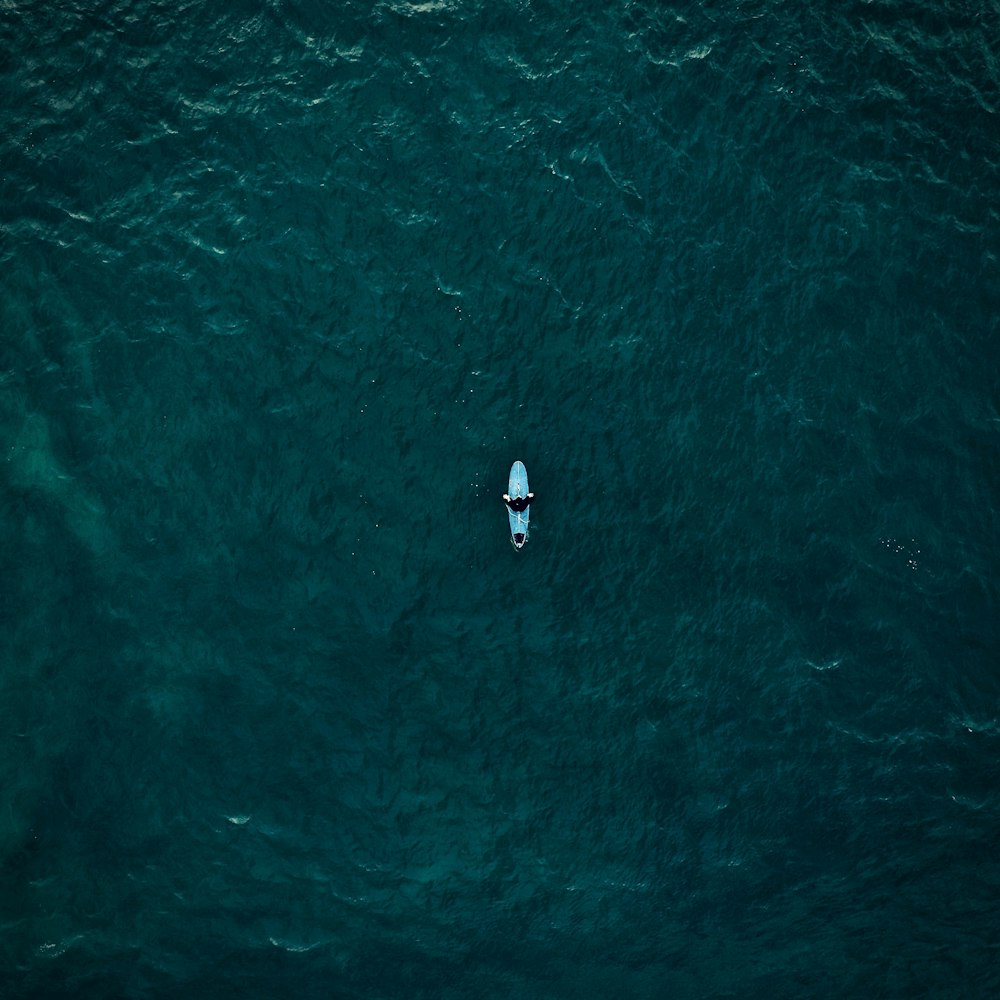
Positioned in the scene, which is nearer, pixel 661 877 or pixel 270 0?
pixel 661 877

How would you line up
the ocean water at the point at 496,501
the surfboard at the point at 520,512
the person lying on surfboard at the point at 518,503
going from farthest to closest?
1. the surfboard at the point at 520,512
2. the person lying on surfboard at the point at 518,503
3. the ocean water at the point at 496,501

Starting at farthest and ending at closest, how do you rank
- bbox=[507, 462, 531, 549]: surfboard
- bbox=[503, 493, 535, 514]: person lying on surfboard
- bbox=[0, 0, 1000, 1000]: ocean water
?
bbox=[507, 462, 531, 549]: surfboard, bbox=[503, 493, 535, 514]: person lying on surfboard, bbox=[0, 0, 1000, 1000]: ocean water

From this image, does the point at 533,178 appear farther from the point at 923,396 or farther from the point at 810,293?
the point at 923,396

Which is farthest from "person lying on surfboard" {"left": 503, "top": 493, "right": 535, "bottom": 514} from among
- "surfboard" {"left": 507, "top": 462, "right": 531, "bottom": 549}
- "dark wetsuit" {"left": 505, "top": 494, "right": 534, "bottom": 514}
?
"surfboard" {"left": 507, "top": 462, "right": 531, "bottom": 549}

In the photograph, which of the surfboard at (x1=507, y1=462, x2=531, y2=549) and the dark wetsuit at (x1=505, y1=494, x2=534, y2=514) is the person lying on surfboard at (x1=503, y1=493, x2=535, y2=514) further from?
the surfboard at (x1=507, y1=462, x2=531, y2=549)

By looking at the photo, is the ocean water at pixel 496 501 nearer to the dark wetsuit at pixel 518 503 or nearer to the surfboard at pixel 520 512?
the surfboard at pixel 520 512

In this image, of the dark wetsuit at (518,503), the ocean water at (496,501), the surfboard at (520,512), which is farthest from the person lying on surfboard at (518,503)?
the ocean water at (496,501)

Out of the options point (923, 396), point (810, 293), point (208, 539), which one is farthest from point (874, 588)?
→ point (208, 539)

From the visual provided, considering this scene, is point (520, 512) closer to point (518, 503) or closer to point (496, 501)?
point (518, 503)
